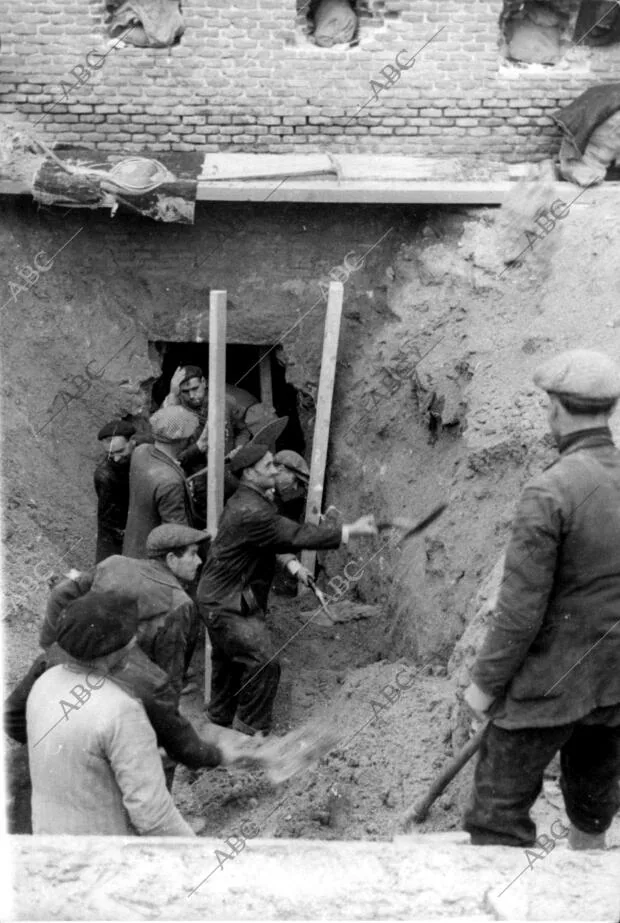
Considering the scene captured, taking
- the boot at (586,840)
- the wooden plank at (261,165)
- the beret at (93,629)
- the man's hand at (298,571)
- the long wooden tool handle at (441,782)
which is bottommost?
the man's hand at (298,571)

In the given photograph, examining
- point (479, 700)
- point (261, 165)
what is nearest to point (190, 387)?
point (261, 165)

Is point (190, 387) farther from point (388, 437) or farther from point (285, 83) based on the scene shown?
point (285, 83)

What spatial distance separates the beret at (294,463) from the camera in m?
9.19

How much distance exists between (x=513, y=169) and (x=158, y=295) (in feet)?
10.5

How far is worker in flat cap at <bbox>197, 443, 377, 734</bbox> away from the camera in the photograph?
7.30 meters

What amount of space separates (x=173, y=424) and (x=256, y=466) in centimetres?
76

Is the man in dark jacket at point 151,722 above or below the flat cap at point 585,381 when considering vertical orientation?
below

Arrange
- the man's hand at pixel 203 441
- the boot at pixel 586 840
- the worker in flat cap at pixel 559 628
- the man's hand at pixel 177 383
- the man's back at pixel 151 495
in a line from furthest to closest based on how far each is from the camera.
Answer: the man's hand at pixel 177 383 < the man's hand at pixel 203 441 < the man's back at pixel 151 495 < the boot at pixel 586 840 < the worker in flat cap at pixel 559 628

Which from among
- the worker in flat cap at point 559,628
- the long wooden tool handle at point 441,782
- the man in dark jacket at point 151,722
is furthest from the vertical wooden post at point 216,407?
the worker in flat cap at point 559,628

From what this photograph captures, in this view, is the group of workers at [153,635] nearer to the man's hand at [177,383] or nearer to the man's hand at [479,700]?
the man's hand at [177,383]

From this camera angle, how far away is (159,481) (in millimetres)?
7734

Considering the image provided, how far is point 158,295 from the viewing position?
1000 centimetres

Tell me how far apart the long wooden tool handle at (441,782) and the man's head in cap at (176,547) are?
176 centimetres

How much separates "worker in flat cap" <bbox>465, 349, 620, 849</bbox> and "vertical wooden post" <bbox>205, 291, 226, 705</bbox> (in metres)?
3.74
